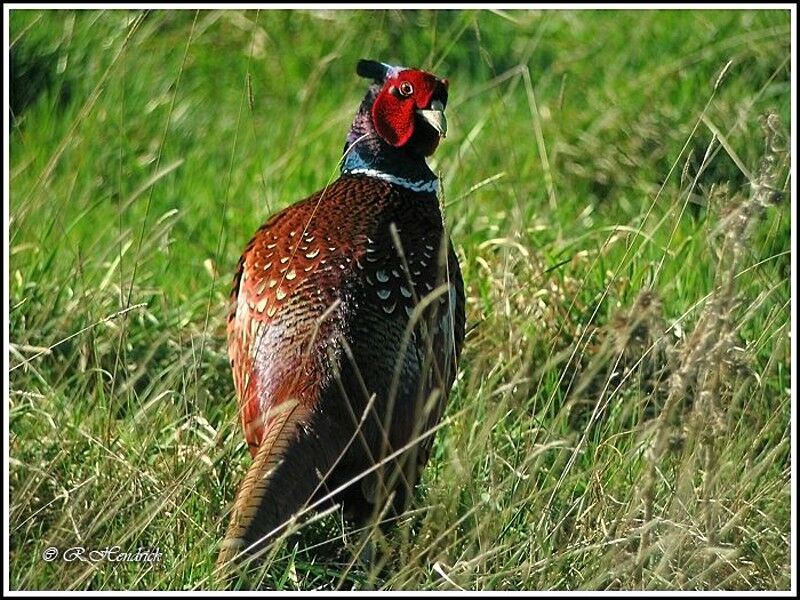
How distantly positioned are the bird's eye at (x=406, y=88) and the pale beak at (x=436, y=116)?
0.20 ft

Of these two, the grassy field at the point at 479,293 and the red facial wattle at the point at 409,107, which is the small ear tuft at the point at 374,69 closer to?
the red facial wattle at the point at 409,107

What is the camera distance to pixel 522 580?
303cm

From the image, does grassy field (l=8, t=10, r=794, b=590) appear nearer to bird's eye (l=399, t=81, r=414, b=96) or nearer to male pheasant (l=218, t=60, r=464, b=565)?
male pheasant (l=218, t=60, r=464, b=565)

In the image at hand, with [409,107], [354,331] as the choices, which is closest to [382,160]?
[409,107]

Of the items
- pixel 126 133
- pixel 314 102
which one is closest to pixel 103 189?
pixel 126 133

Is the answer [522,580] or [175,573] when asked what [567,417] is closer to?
[522,580]

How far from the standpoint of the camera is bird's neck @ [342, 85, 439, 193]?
3.54 meters

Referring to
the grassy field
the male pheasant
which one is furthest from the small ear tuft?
the grassy field

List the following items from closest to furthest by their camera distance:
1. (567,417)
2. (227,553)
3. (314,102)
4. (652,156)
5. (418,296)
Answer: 1. (227,553)
2. (418,296)
3. (567,417)
4. (652,156)
5. (314,102)

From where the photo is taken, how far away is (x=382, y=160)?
3.55 m

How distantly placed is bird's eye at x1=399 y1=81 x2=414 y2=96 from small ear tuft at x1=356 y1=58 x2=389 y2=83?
0.09 metres

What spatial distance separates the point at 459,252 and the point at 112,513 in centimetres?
172

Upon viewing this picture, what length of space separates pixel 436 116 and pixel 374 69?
0.92 ft

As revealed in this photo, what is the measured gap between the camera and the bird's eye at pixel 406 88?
3467mm
